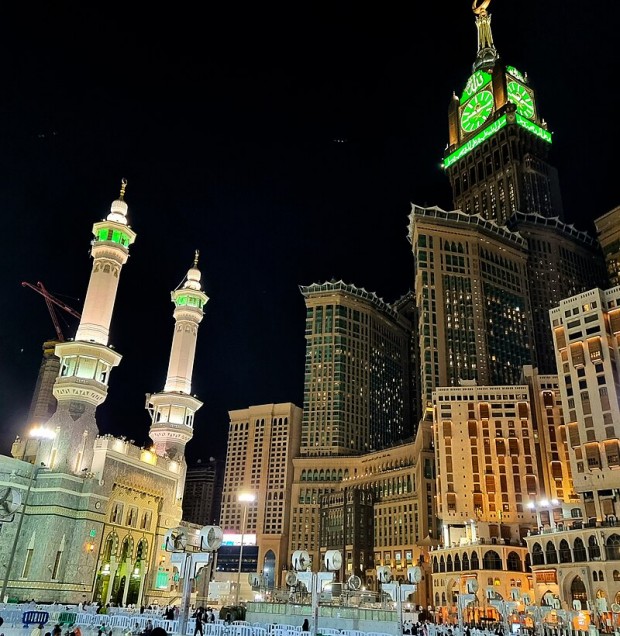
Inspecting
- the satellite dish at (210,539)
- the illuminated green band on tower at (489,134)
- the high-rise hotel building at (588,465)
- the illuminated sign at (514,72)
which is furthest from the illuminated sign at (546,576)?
the illuminated sign at (514,72)

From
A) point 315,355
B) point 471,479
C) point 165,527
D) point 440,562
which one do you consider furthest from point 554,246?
point 165,527

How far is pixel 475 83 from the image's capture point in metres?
174

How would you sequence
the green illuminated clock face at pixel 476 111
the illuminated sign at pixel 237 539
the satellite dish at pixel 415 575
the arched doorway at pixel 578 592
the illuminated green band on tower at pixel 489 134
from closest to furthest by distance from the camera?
the satellite dish at pixel 415 575
the arched doorway at pixel 578 592
the illuminated sign at pixel 237 539
the illuminated green band on tower at pixel 489 134
the green illuminated clock face at pixel 476 111

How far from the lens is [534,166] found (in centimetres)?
15888

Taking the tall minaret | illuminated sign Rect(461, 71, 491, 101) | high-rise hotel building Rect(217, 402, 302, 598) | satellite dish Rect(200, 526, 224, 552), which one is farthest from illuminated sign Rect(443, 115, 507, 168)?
satellite dish Rect(200, 526, 224, 552)

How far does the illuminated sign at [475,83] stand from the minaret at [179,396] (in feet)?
423

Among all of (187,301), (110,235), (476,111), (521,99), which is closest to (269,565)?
(187,301)

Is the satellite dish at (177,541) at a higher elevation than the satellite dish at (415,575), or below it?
higher

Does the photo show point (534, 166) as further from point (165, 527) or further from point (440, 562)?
point (165, 527)

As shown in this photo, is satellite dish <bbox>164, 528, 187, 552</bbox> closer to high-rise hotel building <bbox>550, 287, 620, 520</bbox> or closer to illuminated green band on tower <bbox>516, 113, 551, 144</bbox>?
high-rise hotel building <bbox>550, 287, 620, 520</bbox>

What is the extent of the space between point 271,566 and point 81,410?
96.8 metres

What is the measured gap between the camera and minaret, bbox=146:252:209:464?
7188cm

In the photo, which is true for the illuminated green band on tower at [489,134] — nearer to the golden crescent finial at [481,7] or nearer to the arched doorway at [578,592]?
the golden crescent finial at [481,7]

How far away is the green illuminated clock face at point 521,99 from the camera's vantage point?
162962 mm
